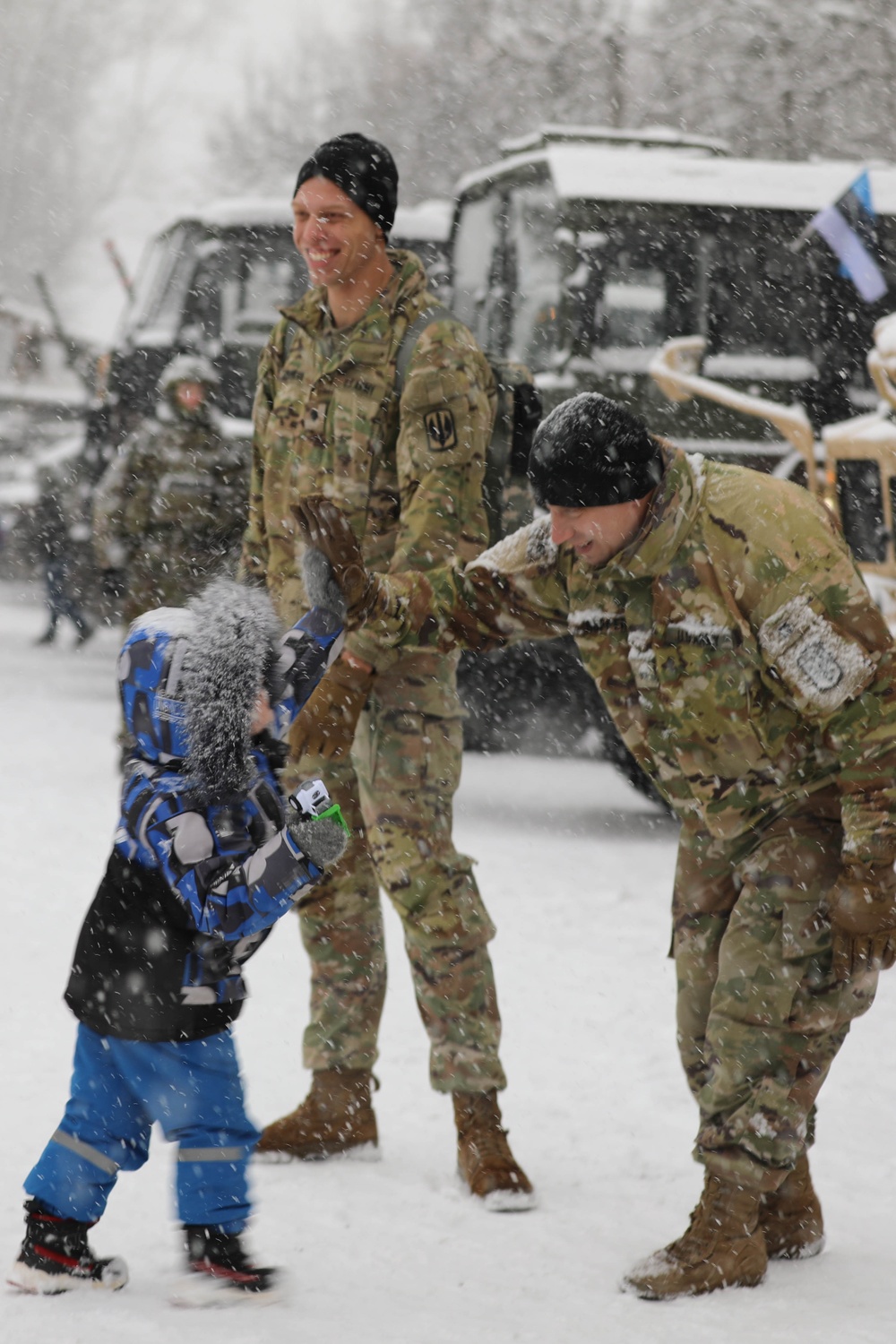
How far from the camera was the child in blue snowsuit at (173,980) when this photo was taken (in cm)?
256

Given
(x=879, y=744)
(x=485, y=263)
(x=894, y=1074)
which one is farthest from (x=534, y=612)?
(x=485, y=263)

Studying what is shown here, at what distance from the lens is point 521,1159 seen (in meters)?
3.48

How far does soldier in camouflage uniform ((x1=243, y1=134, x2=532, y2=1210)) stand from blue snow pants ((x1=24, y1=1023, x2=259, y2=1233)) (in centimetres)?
73

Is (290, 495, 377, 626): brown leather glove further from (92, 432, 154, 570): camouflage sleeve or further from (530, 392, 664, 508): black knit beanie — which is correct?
(92, 432, 154, 570): camouflage sleeve

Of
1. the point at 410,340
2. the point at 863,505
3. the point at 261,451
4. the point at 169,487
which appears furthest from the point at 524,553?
the point at 169,487

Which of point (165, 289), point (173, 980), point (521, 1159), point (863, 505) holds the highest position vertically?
point (165, 289)

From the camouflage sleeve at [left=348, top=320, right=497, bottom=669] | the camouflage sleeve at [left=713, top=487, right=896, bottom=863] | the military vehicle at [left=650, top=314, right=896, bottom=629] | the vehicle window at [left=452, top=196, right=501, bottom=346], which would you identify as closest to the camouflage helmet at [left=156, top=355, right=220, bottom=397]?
the vehicle window at [left=452, top=196, right=501, bottom=346]

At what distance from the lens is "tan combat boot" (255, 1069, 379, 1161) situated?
3416mm


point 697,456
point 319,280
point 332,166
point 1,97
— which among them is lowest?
point 697,456

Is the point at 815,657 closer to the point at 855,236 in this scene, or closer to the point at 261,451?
the point at 261,451

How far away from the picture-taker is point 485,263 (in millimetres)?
8156

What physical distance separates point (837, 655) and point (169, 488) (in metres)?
6.00

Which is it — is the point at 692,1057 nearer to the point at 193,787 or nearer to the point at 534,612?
the point at 534,612

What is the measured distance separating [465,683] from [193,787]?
4909mm
